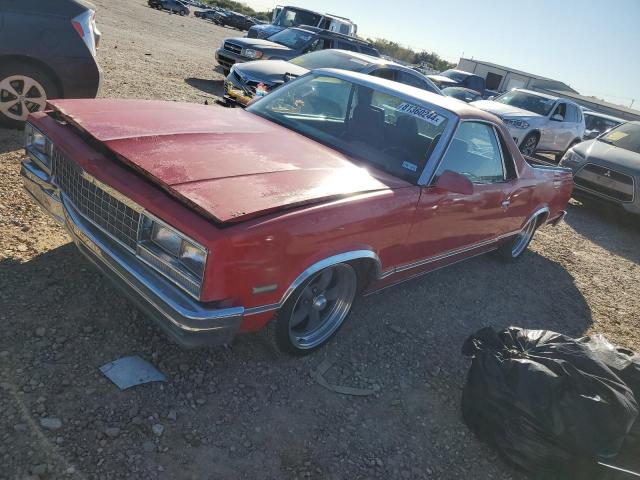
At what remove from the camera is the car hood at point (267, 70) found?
7.98 meters

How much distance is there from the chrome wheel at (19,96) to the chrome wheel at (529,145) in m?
9.46

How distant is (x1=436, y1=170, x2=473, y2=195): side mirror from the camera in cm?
317

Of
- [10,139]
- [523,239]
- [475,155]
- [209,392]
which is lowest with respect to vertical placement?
[209,392]

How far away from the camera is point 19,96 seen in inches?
188

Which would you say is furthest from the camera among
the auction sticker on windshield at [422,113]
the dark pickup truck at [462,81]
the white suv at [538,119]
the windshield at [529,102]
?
the dark pickup truck at [462,81]

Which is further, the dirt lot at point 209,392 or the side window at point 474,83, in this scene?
the side window at point 474,83

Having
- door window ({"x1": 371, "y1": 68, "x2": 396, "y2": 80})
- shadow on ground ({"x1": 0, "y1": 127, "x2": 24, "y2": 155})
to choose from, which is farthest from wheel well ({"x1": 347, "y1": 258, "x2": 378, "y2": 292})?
door window ({"x1": 371, "y1": 68, "x2": 396, "y2": 80})

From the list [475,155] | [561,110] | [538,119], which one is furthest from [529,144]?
[475,155]

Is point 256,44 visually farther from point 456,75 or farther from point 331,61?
point 456,75

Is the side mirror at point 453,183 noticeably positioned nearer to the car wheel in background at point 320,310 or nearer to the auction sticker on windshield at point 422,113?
the auction sticker on windshield at point 422,113

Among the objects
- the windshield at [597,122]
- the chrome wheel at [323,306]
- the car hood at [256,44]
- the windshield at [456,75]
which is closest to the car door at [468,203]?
the chrome wheel at [323,306]

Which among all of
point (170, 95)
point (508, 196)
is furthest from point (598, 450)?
point (170, 95)

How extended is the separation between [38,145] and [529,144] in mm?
10654

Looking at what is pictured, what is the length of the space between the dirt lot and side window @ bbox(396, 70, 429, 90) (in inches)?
210
